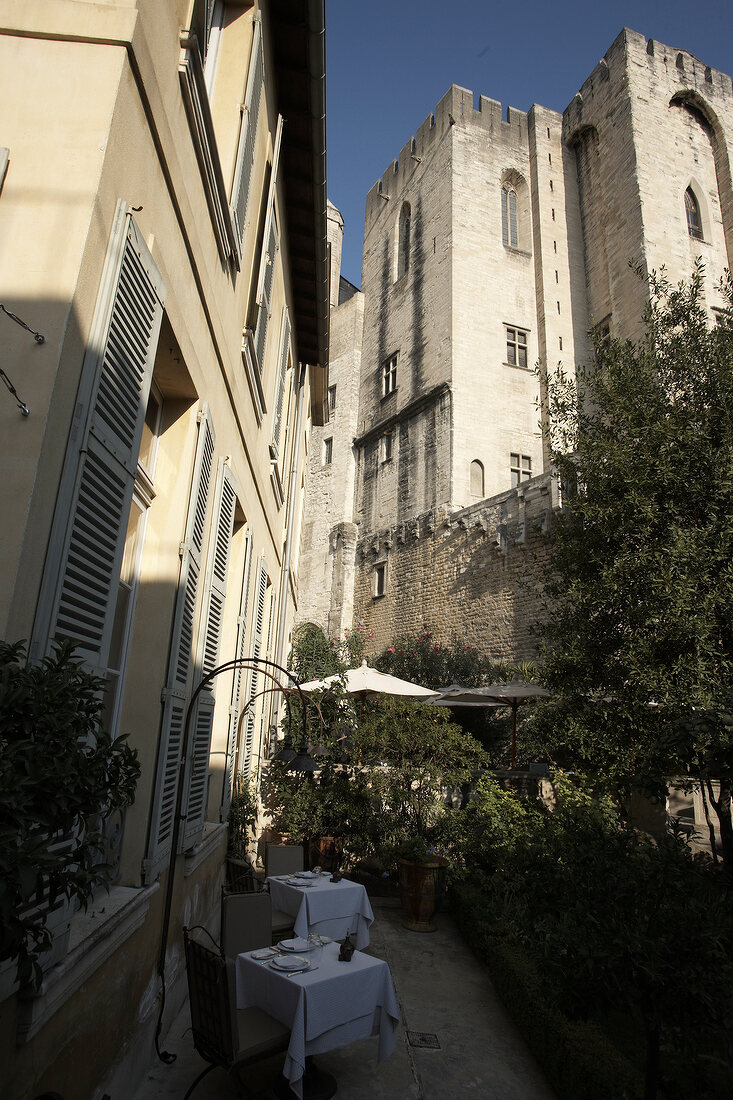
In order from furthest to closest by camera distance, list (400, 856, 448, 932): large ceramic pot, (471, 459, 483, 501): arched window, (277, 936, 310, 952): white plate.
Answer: (471, 459, 483, 501): arched window < (400, 856, 448, 932): large ceramic pot < (277, 936, 310, 952): white plate

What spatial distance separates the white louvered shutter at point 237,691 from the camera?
5891 mm

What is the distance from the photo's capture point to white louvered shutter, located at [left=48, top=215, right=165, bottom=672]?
91.1 inches

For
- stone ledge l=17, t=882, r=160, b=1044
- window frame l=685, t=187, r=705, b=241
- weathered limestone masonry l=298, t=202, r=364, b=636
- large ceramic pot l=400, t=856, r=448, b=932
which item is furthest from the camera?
weathered limestone masonry l=298, t=202, r=364, b=636

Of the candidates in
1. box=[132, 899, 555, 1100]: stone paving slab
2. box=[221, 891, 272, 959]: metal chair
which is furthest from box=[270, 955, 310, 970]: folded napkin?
box=[132, 899, 555, 1100]: stone paving slab

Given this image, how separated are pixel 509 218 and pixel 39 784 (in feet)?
89.3

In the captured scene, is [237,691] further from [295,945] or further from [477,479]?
[477,479]

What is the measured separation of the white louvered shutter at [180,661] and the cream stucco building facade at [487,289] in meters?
14.3

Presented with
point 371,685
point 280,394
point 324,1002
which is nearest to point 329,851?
point 371,685

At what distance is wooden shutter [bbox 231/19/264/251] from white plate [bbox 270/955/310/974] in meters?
4.57

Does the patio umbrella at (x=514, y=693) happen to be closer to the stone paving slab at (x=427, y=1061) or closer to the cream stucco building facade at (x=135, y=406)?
the stone paving slab at (x=427, y=1061)

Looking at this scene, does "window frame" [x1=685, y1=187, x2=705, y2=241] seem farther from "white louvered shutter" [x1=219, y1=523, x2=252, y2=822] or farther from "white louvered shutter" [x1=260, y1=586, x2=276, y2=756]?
"white louvered shutter" [x1=219, y1=523, x2=252, y2=822]

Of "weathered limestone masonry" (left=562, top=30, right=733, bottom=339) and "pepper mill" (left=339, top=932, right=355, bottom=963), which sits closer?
"pepper mill" (left=339, top=932, right=355, bottom=963)

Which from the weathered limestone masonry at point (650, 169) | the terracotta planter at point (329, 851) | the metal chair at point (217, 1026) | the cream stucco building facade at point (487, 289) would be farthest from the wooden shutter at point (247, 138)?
the weathered limestone masonry at point (650, 169)

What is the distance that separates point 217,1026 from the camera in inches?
127
